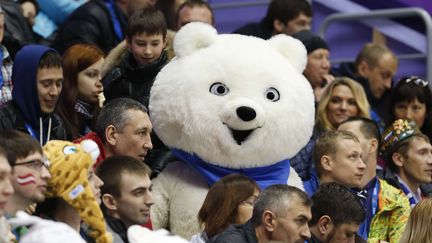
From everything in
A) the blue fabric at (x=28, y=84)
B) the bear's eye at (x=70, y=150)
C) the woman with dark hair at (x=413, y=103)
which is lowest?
the woman with dark hair at (x=413, y=103)

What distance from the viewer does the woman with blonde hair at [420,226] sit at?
8695 mm

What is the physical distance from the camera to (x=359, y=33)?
13430 millimetres

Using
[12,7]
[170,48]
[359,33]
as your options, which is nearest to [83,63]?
[170,48]

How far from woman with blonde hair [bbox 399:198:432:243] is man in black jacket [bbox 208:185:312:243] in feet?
3.19

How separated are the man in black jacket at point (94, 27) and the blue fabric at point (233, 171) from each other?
217cm

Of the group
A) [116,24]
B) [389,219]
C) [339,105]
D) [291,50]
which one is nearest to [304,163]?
[389,219]

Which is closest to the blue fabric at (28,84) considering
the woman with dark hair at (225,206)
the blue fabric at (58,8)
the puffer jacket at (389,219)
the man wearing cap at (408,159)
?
the woman with dark hair at (225,206)

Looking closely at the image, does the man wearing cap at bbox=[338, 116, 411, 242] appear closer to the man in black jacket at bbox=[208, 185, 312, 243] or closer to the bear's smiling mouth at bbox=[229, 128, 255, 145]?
the bear's smiling mouth at bbox=[229, 128, 255, 145]

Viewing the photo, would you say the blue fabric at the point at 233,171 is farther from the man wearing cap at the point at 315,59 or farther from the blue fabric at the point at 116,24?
the man wearing cap at the point at 315,59

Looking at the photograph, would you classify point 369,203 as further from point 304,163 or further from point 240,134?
point 240,134

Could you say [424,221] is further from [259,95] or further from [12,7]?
[12,7]

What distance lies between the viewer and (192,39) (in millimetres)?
9148

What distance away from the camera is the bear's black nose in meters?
8.74

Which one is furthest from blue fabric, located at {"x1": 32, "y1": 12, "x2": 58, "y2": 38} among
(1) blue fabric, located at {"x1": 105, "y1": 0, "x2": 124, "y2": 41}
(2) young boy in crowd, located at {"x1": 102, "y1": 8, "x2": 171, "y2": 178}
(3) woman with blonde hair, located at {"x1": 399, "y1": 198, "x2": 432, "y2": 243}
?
(3) woman with blonde hair, located at {"x1": 399, "y1": 198, "x2": 432, "y2": 243}
